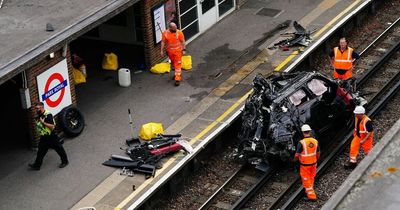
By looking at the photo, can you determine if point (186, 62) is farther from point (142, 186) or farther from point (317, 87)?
point (142, 186)

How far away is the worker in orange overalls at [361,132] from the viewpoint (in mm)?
22172

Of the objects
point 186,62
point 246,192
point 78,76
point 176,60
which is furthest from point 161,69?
point 246,192

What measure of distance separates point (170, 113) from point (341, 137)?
419 centimetres

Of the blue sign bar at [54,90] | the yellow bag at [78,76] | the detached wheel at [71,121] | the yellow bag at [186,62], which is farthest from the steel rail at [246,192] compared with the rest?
the yellow bag at [78,76]

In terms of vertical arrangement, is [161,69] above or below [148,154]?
below

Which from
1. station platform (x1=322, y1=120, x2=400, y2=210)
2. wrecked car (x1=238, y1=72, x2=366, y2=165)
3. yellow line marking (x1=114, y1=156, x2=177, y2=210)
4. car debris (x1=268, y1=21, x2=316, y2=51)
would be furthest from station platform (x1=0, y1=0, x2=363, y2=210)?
station platform (x1=322, y1=120, x2=400, y2=210)

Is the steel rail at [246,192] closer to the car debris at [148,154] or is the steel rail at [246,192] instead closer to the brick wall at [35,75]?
the car debris at [148,154]

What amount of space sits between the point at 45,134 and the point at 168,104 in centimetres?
416

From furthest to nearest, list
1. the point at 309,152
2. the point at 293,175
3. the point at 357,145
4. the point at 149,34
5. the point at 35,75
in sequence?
1. the point at 149,34
2. the point at 293,175
3. the point at 35,75
4. the point at 357,145
5. the point at 309,152

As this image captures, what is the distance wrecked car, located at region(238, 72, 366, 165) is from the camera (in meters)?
22.5

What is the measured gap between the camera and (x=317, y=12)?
30844 mm

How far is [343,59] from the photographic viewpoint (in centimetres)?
2538

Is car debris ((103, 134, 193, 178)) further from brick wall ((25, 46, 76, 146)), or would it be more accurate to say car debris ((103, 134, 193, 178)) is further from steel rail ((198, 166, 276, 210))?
brick wall ((25, 46, 76, 146))

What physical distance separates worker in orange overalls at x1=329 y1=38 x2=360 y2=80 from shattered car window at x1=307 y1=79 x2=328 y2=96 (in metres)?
1.85
